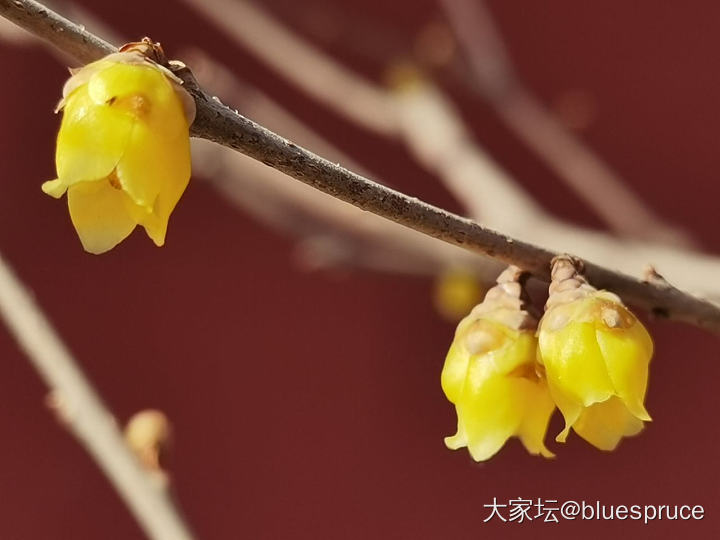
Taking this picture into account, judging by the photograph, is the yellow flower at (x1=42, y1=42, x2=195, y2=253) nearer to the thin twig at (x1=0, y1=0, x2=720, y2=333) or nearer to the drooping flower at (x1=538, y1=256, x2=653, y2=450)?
the thin twig at (x1=0, y1=0, x2=720, y2=333)

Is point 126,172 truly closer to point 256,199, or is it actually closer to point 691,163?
point 256,199

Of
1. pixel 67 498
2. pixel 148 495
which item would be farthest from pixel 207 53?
pixel 148 495

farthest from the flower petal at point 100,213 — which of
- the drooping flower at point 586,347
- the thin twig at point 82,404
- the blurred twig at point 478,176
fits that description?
the blurred twig at point 478,176

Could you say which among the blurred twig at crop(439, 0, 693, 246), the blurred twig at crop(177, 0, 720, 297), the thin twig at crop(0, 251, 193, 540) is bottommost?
the thin twig at crop(0, 251, 193, 540)

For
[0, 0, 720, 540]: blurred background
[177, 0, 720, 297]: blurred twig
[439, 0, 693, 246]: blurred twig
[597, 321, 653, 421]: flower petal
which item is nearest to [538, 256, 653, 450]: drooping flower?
[597, 321, 653, 421]: flower petal

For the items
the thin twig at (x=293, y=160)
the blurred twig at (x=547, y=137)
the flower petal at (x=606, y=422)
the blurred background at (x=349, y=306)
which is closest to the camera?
the thin twig at (x=293, y=160)

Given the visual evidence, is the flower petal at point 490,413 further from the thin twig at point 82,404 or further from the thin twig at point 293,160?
the thin twig at point 82,404
